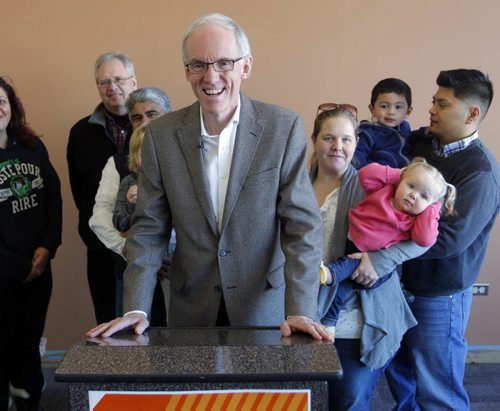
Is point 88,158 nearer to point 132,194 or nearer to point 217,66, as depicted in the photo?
point 132,194

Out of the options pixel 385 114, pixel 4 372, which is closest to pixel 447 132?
pixel 385 114

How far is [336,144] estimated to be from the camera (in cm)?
199

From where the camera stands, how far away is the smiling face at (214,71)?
149 cm

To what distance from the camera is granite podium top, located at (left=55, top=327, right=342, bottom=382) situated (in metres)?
1.06

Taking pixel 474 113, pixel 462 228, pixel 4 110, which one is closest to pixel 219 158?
pixel 462 228

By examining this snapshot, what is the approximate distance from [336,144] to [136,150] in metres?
0.81

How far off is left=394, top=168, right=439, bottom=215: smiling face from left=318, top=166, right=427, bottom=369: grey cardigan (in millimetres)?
137

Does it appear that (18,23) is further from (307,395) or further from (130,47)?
(307,395)

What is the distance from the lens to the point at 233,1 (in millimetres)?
3115

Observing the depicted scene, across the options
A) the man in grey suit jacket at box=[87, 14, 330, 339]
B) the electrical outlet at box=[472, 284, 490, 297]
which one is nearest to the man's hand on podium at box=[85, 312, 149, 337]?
the man in grey suit jacket at box=[87, 14, 330, 339]

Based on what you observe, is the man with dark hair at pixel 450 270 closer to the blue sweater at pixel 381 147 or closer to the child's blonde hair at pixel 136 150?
the blue sweater at pixel 381 147

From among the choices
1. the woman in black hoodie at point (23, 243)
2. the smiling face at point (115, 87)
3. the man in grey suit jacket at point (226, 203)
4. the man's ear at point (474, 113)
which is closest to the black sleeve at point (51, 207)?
the woman in black hoodie at point (23, 243)

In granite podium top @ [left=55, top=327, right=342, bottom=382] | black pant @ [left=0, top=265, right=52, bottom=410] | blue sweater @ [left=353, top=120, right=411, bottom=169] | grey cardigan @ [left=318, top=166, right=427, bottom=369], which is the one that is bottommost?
black pant @ [left=0, top=265, right=52, bottom=410]

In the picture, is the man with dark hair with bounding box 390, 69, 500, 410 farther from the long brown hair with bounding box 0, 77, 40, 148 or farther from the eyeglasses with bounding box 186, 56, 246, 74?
the long brown hair with bounding box 0, 77, 40, 148
